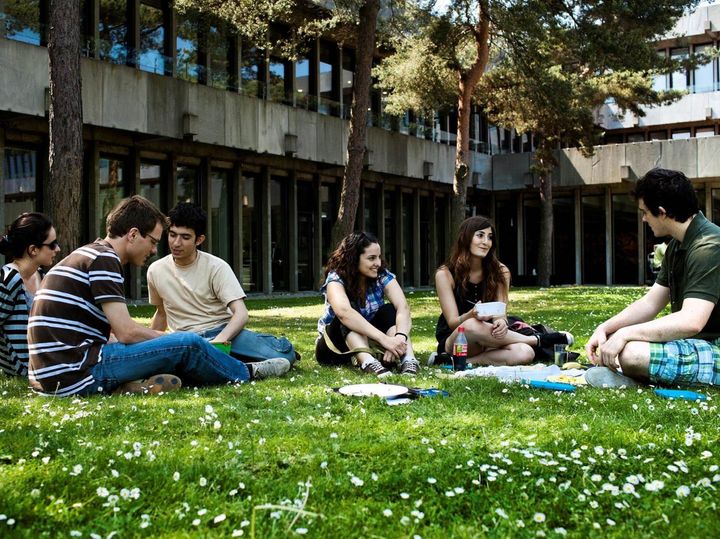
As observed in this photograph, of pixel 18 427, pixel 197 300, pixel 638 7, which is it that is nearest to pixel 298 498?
pixel 18 427

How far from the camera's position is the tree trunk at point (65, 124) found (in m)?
12.5

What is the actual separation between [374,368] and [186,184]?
18173 millimetres

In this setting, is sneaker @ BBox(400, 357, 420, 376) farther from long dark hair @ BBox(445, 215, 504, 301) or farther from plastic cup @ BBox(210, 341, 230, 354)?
plastic cup @ BBox(210, 341, 230, 354)

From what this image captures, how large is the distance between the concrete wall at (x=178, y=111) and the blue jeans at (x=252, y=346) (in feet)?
41.1

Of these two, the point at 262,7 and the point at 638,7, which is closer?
the point at 262,7

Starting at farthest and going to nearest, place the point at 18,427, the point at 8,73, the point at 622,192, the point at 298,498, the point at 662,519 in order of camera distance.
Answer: the point at 622,192
the point at 8,73
the point at 18,427
the point at 298,498
the point at 662,519

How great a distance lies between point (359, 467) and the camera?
142 inches

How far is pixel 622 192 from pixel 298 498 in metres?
36.3

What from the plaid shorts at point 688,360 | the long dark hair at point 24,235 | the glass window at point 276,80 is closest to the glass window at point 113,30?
the glass window at point 276,80

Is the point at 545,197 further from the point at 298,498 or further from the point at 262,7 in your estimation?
the point at 298,498

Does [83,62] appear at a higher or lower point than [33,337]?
higher

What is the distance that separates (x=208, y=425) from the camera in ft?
14.8

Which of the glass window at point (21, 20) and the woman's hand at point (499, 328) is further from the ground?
the glass window at point (21, 20)

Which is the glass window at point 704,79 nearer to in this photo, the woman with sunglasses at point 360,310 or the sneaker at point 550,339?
the sneaker at point 550,339
